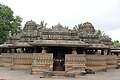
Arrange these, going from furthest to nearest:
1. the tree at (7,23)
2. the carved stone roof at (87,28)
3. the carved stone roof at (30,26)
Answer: the tree at (7,23) < the carved stone roof at (87,28) < the carved stone roof at (30,26)

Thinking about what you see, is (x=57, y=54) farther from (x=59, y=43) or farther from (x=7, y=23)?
(x=7, y=23)

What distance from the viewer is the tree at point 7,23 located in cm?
3997

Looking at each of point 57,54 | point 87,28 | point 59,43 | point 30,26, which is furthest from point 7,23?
point 59,43

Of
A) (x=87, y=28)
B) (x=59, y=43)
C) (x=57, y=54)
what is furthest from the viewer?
(x=87, y=28)

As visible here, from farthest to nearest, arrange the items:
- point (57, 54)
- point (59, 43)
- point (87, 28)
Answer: point (87, 28) → point (57, 54) → point (59, 43)

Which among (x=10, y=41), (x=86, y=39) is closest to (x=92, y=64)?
(x=86, y=39)

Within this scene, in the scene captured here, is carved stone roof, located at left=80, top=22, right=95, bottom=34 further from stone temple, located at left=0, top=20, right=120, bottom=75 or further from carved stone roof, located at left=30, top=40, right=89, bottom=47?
carved stone roof, located at left=30, top=40, right=89, bottom=47

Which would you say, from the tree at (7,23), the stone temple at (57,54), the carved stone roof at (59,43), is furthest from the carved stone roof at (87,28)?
the tree at (7,23)

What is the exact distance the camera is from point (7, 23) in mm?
41312

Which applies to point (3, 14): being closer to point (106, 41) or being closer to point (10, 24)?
point (10, 24)

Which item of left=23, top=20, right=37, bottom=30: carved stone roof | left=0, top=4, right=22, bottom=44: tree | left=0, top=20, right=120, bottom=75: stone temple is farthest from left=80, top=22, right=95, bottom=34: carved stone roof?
left=0, top=4, right=22, bottom=44: tree

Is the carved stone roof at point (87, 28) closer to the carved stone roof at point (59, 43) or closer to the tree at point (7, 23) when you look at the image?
the carved stone roof at point (59, 43)

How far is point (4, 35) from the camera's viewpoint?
40219 mm

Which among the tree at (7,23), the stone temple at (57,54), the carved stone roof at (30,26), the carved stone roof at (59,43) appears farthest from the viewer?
the tree at (7,23)
